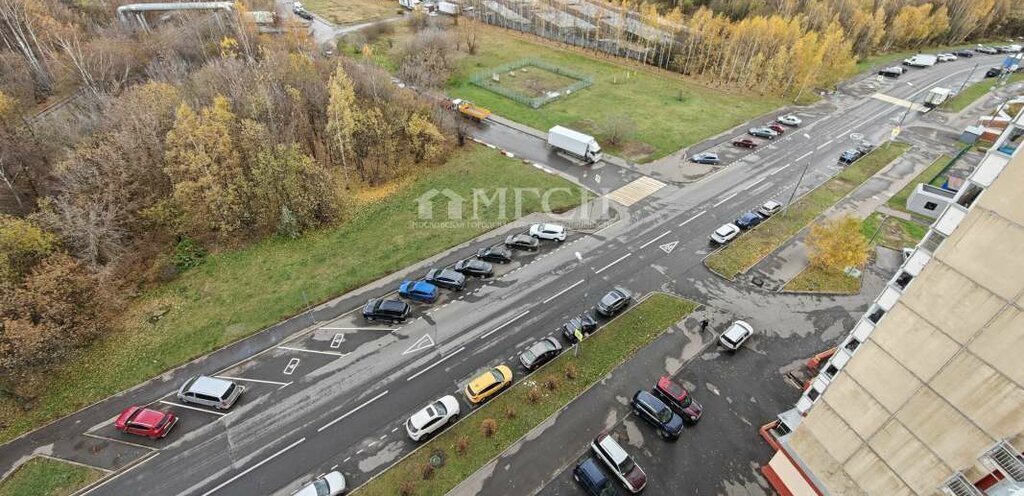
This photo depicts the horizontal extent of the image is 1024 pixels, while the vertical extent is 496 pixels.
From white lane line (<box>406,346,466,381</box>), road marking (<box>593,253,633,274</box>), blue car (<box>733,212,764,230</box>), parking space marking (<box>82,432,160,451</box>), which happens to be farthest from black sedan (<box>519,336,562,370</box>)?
blue car (<box>733,212,764,230</box>)

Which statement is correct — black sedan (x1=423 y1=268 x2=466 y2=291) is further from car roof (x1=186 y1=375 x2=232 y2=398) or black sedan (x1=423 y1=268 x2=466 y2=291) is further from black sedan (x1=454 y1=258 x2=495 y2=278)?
car roof (x1=186 y1=375 x2=232 y2=398)

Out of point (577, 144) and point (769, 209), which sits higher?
point (577, 144)

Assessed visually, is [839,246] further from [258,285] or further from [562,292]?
[258,285]

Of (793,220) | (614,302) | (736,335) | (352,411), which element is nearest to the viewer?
(352,411)

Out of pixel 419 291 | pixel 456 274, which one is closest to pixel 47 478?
pixel 419 291

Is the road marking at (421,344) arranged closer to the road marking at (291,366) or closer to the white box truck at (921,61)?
the road marking at (291,366)

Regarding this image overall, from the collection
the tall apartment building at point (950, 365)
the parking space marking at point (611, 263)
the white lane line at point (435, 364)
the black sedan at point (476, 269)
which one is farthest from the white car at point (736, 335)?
the white lane line at point (435, 364)
